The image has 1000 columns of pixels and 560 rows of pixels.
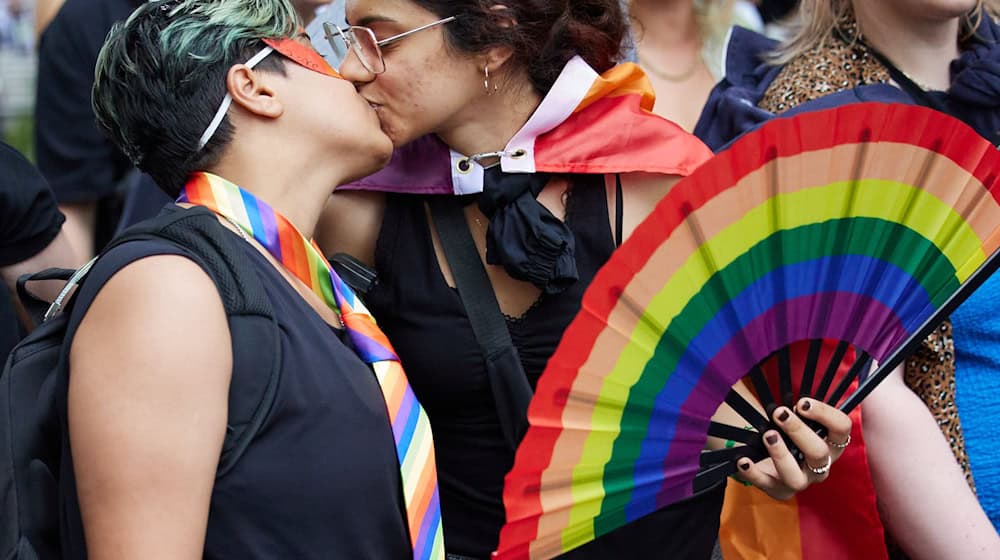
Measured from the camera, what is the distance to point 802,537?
84.6 inches

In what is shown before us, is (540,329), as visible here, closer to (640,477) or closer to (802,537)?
(640,477)

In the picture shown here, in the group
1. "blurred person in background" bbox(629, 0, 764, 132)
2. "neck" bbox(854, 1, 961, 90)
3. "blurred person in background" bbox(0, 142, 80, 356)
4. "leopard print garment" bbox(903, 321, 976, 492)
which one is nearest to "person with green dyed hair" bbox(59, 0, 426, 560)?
"blurred person in background" bbox(0, 142, 80, 356)

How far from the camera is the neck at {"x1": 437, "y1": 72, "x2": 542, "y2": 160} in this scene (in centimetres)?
221

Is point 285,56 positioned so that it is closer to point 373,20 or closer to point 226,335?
point 373,20

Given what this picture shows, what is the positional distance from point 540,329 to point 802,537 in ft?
2.03

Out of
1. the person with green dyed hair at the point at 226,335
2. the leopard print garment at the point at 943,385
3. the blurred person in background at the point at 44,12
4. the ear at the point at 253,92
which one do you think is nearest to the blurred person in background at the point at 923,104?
the leopard print garment at the point at 943,385

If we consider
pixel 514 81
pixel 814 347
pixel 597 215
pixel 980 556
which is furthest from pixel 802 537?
pixel 514 81

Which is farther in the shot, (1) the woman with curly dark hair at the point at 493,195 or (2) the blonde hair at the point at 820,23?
(2) the blonde hair at the point at 820,23

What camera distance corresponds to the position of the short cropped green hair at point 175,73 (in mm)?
1853

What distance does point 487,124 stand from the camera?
7.26ft

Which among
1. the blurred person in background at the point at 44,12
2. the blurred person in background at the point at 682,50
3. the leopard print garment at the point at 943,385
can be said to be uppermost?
the leopard print garment at the point at 943,385

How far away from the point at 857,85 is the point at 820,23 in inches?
8.6

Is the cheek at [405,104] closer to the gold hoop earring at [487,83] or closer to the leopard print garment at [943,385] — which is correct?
the gold hoop earring at [487,83]

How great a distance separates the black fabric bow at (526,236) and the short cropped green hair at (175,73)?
47 centimetres
